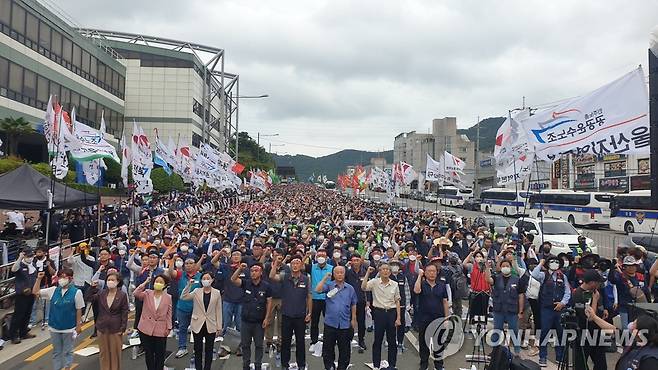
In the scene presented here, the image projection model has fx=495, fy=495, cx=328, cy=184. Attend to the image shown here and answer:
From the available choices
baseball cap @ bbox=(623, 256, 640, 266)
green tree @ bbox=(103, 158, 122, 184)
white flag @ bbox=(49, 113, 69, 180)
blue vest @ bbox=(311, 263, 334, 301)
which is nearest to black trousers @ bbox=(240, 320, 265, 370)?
blue vest @ bbox=(311, 263, 334, 301)

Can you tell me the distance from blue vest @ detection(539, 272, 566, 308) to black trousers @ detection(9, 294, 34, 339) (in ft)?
28.4

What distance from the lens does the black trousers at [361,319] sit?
8422 mm

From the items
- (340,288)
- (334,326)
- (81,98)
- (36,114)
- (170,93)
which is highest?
(170,93)

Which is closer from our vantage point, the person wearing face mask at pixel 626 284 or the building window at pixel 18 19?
the person wearing face mask at pixel 626 284

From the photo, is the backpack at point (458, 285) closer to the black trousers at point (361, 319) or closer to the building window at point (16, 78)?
the black trousers at point (361, 319)

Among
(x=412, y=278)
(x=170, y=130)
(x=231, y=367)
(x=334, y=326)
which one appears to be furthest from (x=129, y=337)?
(x=170, y=130)

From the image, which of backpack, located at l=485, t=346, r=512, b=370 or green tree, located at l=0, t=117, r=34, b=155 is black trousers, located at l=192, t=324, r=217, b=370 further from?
green tree, located at l=0, t=117, r=34, b=155

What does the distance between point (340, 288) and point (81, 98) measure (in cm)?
3681

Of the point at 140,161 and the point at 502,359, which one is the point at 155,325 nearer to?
the point at 502,359

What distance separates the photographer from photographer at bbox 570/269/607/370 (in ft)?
20.5

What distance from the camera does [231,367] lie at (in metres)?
7.50

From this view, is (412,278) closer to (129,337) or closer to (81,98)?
(129,337)

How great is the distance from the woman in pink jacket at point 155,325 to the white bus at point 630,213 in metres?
25.9

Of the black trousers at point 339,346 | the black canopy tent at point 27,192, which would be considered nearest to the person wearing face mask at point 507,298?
the black trousers at point 339,346
